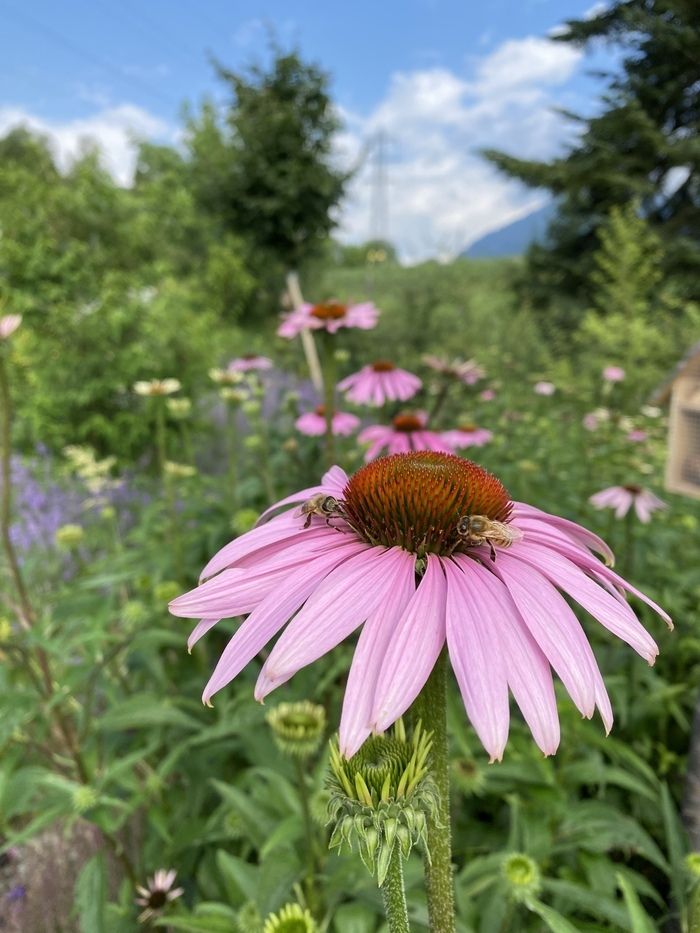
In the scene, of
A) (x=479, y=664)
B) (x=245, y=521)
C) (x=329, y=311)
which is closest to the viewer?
(x=479, y=664)

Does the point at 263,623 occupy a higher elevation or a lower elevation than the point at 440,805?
higher

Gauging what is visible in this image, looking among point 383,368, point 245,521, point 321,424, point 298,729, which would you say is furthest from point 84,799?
point 383,368

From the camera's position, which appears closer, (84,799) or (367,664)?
Answer: (367,664)

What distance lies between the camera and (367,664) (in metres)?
0.32

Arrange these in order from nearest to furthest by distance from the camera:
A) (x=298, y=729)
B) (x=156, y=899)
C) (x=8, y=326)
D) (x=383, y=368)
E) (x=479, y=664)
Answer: (x=479, y=664) → (x=298, y=729) → (x=156, y=899) → (x=8, y=326) → (x=383, y=368)

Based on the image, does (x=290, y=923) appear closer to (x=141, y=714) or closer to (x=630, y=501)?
(x=141, y=714)

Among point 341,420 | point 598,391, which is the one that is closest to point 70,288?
point 341,420

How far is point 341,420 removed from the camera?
1.71m

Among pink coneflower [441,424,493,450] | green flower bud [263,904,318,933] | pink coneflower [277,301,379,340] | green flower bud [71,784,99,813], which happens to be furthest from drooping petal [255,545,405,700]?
pink coneflower [441,424,493,450]

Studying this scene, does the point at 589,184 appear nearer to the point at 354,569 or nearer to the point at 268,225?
the point at 268,225

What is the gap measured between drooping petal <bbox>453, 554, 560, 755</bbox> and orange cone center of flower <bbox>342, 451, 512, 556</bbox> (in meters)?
0.05

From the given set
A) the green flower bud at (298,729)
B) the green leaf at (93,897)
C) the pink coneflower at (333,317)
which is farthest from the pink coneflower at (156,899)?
the pink coneflower at (333,317)

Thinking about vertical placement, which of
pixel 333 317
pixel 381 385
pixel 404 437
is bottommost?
pixel 404 437

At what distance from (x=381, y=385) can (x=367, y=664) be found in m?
1.41
